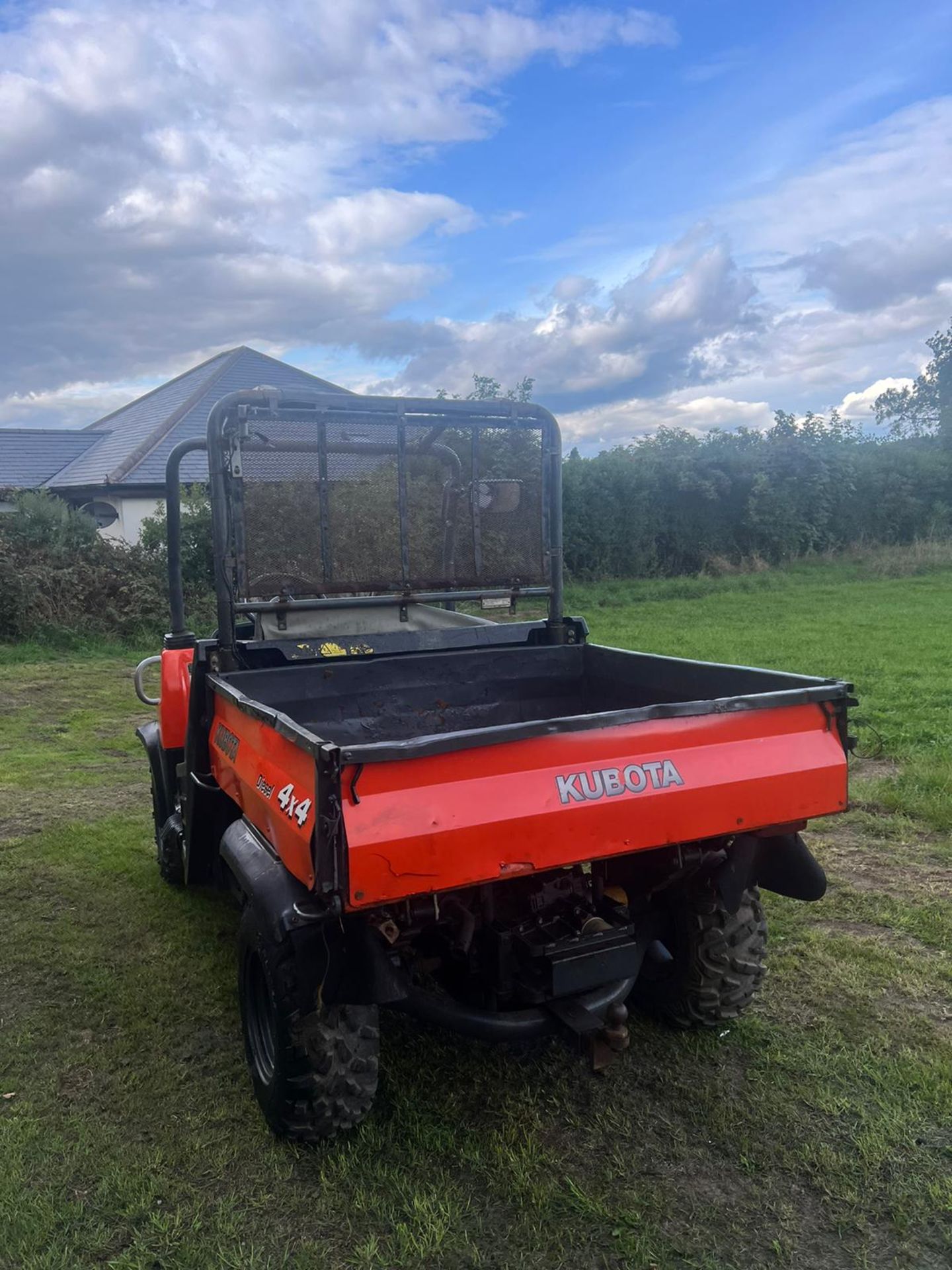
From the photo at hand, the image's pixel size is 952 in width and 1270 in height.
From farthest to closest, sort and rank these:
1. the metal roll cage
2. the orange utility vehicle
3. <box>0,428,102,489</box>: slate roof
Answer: <box>0,428,102,489</box>: slate roof, the metal roll cage, the orange utility vehicle

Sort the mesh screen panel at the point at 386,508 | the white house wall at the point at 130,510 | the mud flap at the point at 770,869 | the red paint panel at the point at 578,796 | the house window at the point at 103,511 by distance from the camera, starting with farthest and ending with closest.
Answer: the house window at the point at 103,511 → the white house wall at the point at 130,510 → the mesh screen panel at the point at 386,508 → the mud flap at the point at 770,869 → the red paint panel at the point at 578,796

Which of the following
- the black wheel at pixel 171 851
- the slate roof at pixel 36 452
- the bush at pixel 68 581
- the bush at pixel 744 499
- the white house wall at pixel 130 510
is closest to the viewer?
the black wheel at pixel 171 851

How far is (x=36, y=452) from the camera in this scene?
1025 inches

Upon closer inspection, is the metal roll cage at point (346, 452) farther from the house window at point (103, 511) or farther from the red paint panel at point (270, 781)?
the house window at point (103, 511)

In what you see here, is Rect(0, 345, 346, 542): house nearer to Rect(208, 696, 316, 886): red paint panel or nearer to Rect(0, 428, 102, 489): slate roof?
Rect(0, 428, 102, 489): slate roof

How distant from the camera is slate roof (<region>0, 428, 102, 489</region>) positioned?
24.6 m

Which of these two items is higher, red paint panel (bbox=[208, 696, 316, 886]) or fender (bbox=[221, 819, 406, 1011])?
red paint panel (bbox=[208, 696, 316, 886])

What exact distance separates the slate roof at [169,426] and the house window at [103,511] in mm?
455

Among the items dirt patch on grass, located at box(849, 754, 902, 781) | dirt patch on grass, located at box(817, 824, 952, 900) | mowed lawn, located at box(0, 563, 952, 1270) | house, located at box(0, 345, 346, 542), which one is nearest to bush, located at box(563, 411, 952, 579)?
house, located at box(0, 345, 346, 542)

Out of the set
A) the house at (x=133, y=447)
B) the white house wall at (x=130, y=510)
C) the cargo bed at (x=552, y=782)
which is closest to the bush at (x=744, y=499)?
the house at (x=133, y=447)

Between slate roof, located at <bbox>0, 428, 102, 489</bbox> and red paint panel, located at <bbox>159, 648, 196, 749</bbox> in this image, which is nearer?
red paint panel, located at <bbox>159, 648, 196, 749</bbox>

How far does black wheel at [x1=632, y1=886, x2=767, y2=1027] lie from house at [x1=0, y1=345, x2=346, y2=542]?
16707 millimetres

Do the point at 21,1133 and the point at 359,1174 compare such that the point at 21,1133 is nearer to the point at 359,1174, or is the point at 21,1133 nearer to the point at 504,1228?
the point at 359,1174

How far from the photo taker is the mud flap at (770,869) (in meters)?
3.01
